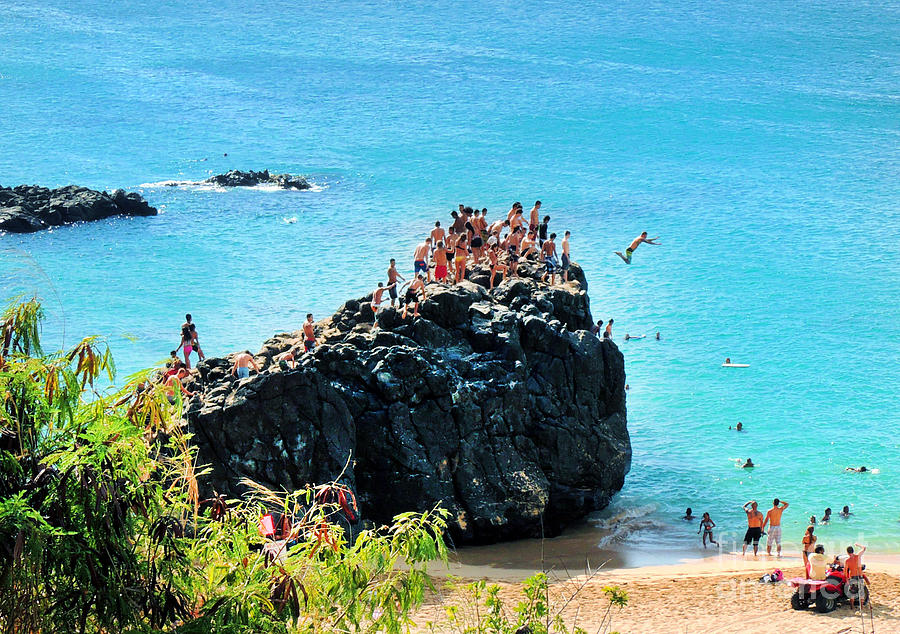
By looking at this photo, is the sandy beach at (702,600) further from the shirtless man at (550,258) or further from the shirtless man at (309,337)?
Answer: the shirtless man at (550,258)

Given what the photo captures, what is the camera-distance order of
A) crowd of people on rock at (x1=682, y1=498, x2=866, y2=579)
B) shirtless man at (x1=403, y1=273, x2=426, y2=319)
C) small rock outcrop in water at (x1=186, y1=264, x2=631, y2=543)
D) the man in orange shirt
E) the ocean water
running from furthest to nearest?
1. the ocean water
2. the man in orange shirt
3. shirtless man at (x1=403, y1=273, x2=426, y2=319)
4. crowd of people on rock at (x1=682, y1=498, x2=866, y2=579)
5. small rock outcrop in water at (x1=186, y1=264, x2=631, y2=543)

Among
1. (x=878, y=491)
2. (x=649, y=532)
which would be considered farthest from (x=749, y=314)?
(x=649, y=532)

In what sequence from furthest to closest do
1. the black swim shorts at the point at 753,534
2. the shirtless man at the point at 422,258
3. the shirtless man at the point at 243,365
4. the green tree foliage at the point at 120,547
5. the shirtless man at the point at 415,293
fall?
the shirtless man at the point at 422,258, the black swim shorts at the point at 753,534, the shirtless man at the point at 415,293, the shirtless man at the point at 243,365, the green tree foliage at the point at 120,547

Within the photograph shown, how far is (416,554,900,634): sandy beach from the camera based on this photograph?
877 inches

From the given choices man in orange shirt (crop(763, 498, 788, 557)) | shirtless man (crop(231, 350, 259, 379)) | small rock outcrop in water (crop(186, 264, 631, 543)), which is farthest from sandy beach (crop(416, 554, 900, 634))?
shirtless man (crop(231, 350, 259, 379))

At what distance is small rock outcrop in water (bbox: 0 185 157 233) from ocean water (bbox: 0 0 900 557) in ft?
3.24

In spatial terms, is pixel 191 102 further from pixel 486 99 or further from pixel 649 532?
pixel 649 532

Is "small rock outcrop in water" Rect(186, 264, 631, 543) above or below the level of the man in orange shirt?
above

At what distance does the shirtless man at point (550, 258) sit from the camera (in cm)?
3030

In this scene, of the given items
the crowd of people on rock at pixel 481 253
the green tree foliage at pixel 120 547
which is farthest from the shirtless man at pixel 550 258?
the green tree foliage at pixel 120 547

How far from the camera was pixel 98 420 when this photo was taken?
1055cm

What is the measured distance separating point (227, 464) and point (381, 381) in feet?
12.1

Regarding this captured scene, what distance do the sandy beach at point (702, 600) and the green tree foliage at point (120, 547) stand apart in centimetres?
978

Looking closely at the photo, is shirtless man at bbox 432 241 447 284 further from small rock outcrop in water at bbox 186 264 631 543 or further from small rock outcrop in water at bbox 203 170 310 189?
small rock outcrop in water at bbox 203 170 310 189
